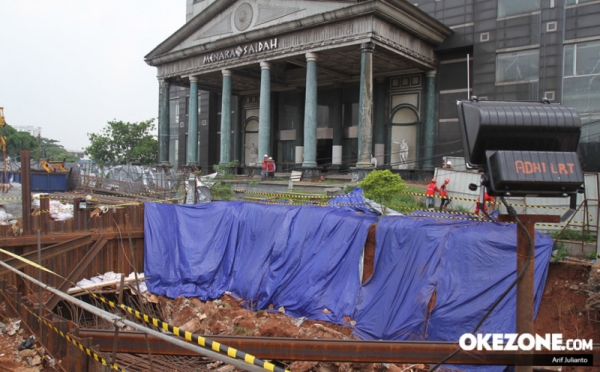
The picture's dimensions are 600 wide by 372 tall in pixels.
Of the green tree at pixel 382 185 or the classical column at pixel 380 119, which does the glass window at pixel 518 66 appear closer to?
the classical column at pixel 380 119

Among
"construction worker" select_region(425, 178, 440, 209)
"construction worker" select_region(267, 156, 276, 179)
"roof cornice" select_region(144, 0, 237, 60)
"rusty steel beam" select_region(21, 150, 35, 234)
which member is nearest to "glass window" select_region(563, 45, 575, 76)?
"construction worker" select_region(425, 178, 440, 209)

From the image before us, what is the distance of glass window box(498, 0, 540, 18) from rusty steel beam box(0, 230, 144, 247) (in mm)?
19840

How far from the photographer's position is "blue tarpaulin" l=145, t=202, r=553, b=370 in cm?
858

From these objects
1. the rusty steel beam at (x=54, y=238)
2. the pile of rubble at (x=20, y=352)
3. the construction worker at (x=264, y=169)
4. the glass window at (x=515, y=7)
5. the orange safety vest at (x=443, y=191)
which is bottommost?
the pile of rubble at (x=20, y=352)

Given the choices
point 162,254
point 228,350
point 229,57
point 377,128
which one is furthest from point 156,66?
point 228,350

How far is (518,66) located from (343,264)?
16.3m

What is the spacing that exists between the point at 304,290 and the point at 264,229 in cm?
223

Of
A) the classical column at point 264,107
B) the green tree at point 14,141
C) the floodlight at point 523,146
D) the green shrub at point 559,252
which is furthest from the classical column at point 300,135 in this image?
the green tree at point 14,141

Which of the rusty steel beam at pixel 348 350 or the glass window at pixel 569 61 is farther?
the glass window at pixel 569 61

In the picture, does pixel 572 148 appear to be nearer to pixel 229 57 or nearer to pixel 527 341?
pixel 527 341

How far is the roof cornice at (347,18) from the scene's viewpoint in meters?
19.7

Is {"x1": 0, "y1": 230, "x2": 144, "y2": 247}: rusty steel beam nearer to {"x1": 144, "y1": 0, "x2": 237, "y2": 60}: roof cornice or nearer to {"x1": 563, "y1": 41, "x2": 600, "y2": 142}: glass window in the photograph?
{"x1": 144, "y1": 0, "x2": 237, "y2": 60}: roof cornice

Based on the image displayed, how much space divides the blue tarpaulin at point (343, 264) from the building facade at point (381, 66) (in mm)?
8762

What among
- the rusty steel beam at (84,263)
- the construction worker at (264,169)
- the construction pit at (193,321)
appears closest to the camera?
the construction pit at (193,321)
